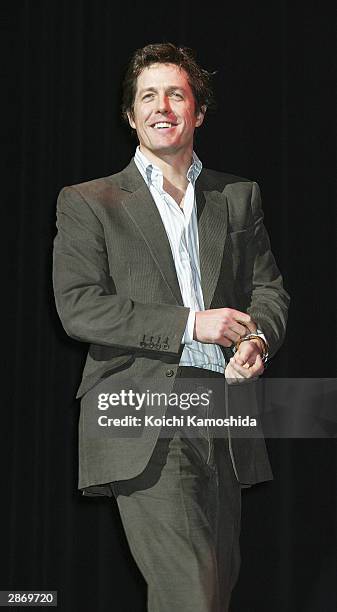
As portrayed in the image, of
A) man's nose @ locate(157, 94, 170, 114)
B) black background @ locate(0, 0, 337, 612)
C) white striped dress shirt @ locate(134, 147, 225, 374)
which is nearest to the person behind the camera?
white striped dress shirt @ locate(134, 147, 225, 374)

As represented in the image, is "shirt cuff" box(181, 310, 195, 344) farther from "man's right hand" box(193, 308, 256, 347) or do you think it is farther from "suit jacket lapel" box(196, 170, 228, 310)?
"suit jacket lapel" box(196, 170, 228, 310)

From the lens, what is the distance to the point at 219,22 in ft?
11.5

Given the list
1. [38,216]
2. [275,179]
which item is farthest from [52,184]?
[275,179]

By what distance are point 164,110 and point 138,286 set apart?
1.52ft

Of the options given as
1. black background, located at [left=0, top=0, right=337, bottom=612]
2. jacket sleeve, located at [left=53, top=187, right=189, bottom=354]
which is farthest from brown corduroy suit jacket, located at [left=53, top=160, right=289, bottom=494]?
black background, located at [left=0, top=0, right=337, bottom=612]

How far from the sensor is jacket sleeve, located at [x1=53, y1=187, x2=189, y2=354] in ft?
7.28

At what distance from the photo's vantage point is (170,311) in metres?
2.23

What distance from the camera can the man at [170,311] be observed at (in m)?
2.16

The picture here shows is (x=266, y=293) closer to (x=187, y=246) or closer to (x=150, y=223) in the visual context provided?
(x=187, y=246)

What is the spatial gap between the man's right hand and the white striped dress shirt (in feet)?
0.07

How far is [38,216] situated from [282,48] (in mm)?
1015

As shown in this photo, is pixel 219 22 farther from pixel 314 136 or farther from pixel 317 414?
pixel 317 414

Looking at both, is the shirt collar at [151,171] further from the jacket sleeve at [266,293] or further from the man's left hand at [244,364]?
the man's left hand at [244,364]

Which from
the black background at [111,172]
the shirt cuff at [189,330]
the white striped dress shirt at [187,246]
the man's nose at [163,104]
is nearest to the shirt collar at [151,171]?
the white striped dress shirt at [187,246]
